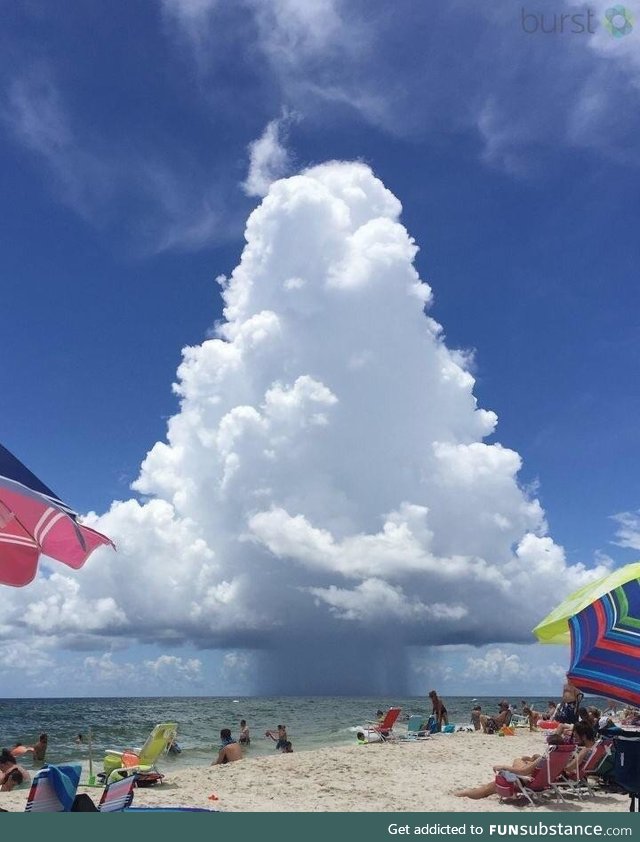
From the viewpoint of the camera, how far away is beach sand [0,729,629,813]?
983 centimetres

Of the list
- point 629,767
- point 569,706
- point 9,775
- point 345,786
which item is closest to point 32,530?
point 629,767

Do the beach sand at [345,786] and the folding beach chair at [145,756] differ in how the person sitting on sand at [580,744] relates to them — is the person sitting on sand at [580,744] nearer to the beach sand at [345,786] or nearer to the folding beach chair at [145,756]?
the beach sand at [345,786]

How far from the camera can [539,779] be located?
9.62 metres

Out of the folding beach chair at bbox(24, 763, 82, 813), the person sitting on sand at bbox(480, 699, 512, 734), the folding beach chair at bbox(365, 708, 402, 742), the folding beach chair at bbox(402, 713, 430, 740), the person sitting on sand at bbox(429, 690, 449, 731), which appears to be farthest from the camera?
the person sitting on sand at bbox(480, 699, 512, 734)

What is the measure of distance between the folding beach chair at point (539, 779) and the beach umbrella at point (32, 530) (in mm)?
6991

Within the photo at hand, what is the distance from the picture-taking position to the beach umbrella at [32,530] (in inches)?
202

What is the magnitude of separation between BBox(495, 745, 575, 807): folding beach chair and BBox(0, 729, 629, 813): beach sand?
0.61 feet

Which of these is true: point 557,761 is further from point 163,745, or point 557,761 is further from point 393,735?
point 393,735

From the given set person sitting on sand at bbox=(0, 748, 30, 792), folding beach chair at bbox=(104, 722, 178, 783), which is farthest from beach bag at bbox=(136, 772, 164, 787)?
person sitting on sand at bbox=(0, 748, 30, 792)

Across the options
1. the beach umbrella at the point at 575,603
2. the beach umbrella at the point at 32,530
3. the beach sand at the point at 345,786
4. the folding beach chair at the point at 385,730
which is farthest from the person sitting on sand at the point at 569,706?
Answer: the beach umbrella at the point at 32,530

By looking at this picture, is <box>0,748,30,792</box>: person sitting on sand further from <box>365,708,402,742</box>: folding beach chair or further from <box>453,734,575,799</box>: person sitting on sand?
<box>365,708,402,742</box>: folding beach chair

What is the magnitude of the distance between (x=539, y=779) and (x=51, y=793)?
21.1 ft

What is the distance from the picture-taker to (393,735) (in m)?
22.8
